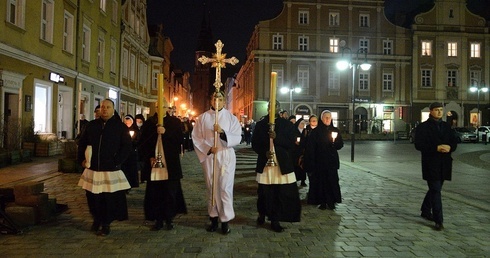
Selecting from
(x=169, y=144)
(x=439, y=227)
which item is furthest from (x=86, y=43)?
(x=439, y=227)

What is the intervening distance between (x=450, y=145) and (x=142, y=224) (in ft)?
16.3

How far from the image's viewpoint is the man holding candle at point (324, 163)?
28.1ft

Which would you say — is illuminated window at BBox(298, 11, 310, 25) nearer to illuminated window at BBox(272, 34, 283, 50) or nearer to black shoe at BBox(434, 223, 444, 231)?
illuminated window at BBox(272, 34, 283, 50)

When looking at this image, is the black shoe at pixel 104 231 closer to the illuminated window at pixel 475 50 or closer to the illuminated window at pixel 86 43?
the illuminated window at pixel 86 43

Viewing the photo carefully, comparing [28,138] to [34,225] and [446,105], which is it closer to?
[34,225]

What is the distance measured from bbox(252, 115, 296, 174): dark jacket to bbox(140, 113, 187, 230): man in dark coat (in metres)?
1.22

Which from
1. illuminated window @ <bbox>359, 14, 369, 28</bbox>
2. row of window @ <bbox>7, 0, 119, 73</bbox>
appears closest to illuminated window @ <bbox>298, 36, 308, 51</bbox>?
illuminated window @ <bbox>359, 14, 369, 28</bbox>

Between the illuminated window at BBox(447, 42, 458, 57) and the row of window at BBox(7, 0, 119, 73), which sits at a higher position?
the illuminated window at BBox(447, 42, 458, 57)

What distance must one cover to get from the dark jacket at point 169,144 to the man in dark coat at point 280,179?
1225mm

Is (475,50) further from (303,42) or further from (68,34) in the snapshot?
(68,34)

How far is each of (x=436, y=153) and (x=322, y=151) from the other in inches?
88.0

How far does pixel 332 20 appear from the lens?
167 feet

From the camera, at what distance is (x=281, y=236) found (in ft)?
21.0

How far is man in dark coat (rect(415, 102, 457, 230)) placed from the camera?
698 cm
